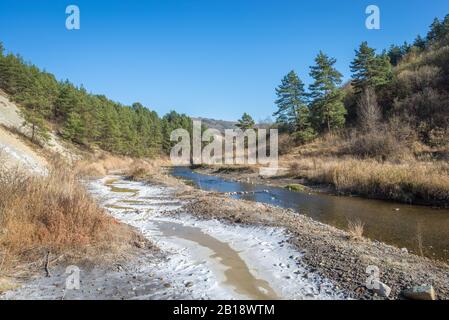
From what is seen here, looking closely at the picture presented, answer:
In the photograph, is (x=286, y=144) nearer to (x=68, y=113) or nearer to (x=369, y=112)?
(x=369, y=112)

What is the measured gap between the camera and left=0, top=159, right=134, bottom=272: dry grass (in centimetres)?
659

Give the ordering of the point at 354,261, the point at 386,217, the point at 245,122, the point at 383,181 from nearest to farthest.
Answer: the point at 354,261
the point at 386,217
the point at 383,181
the point at 245,122

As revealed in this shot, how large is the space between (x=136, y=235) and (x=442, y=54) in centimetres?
4835

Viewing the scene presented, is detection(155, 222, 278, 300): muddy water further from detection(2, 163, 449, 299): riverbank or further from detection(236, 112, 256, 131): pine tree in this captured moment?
detection(236, 112, 256, 131): pine tree

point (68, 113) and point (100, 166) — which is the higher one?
point (68, 113)

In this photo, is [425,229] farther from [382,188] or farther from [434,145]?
[434,145]

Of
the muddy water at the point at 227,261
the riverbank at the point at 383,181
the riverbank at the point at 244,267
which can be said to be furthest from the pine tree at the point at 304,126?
the muddy water at the point at 227,261

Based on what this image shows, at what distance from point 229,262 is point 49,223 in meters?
4.07

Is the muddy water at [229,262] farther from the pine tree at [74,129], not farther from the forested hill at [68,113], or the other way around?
the pine tree at [74,129]

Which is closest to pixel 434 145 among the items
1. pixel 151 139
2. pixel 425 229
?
pixel 425 229

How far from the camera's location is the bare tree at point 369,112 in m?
38.4

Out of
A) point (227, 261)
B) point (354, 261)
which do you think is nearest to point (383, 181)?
point (354, 261)

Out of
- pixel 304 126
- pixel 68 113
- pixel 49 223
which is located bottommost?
pixel 49 223

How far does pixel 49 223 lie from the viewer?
285 inches
